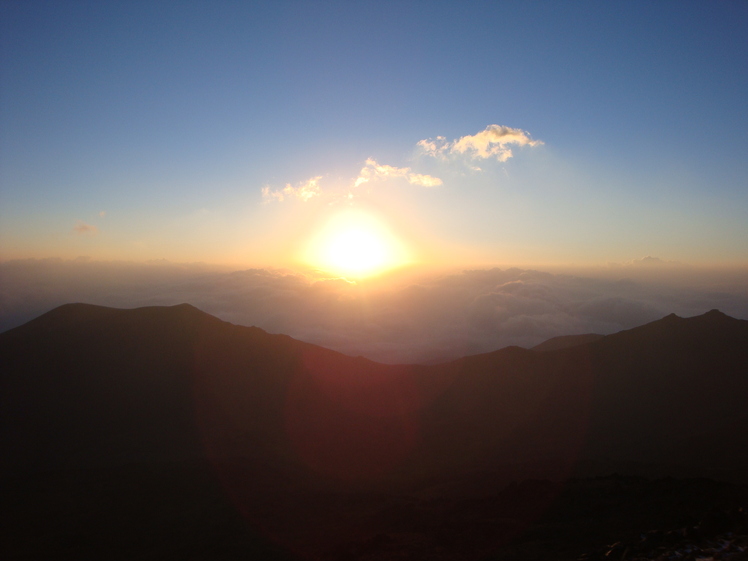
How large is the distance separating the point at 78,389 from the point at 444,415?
37719 mm

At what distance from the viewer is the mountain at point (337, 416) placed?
2658 cm

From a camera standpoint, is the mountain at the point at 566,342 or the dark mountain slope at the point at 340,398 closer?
the dark mountain slope at the point at 340,398

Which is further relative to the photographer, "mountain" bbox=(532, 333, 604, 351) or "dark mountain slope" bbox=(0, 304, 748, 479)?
"mountain" bbox=(532, 333, 604, 351)

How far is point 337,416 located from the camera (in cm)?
4206

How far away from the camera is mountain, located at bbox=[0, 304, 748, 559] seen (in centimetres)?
2658

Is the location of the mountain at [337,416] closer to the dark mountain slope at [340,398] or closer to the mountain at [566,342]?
the dark mountain slope at [340,398]

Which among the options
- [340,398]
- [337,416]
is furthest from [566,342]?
[337,416]

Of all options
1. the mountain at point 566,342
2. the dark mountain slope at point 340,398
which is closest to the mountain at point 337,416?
the dark mountain slope at point 340,398

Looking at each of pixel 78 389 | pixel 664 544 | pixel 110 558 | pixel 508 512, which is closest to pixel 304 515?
pixel 110 558

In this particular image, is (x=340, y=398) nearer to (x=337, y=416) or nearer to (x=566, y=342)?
(x=337, y=416)

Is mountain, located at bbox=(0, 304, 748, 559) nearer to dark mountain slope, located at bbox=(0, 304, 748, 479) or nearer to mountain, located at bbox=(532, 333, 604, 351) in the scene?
dark mountain slope, located at bbox=(0, 304, 748, 479)

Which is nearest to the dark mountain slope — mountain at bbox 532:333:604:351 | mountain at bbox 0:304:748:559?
mountain at bbox 0:304:748:559

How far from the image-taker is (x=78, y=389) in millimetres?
37875

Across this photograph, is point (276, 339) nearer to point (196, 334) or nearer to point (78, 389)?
point (196, 334)
